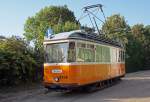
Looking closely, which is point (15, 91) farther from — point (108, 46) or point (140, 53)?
point (140, 53)

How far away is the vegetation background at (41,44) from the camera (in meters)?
20.2

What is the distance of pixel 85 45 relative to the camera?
18109 millimetres

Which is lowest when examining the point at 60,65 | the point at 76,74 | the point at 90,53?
the point at 76,74

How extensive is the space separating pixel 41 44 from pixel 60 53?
60.8ft

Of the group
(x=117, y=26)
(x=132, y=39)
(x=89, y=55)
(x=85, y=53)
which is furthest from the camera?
(x=117, y=26)

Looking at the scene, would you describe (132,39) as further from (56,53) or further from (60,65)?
(60,65)

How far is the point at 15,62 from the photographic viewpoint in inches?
788

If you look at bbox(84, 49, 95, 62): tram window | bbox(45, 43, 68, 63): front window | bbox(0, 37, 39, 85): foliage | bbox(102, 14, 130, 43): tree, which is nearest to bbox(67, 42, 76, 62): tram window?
bbox(45, 43, 68, 63): front window

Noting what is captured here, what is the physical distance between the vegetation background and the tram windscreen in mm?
2891

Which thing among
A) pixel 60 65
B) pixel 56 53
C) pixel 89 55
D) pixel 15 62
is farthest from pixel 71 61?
pixel 15 62

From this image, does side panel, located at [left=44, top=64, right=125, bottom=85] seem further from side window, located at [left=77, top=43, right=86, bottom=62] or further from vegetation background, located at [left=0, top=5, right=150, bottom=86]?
vegetation background, located at [left=0, top=5, right=150, bottom=86]

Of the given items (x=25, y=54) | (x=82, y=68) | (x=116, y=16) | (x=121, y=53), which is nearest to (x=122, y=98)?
(x=82, y=68)

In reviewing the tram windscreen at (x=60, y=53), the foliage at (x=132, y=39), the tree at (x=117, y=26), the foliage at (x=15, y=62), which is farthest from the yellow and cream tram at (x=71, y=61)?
the tree at (x=117, y=26)

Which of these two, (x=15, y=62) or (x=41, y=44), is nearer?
(x=15, y=62)
